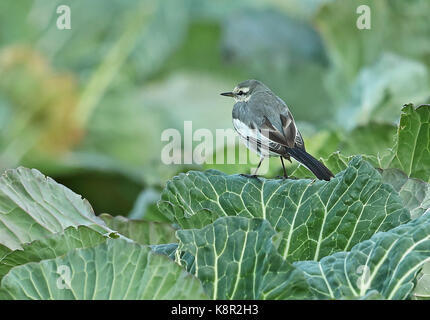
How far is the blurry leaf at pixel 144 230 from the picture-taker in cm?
120

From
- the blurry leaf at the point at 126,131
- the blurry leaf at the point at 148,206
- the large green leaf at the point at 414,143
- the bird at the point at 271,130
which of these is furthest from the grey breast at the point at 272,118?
the blurry leaf at the point at 126,131

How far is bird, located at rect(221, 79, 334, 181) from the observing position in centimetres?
103

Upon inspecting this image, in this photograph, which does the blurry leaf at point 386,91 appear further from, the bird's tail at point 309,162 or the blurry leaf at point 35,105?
the blurry leaf at point 35,105

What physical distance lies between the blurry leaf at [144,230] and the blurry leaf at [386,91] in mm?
1054

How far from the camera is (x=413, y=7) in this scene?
262cm

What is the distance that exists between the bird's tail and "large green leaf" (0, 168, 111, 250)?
0.27m

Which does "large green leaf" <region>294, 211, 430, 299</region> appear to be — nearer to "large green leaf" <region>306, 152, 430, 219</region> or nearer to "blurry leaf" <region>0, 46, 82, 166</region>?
"large green leaf" <region>306, 152, 430, 219</region>

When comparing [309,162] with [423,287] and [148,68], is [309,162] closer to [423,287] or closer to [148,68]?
[423,287]

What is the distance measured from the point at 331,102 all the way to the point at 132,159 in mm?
990

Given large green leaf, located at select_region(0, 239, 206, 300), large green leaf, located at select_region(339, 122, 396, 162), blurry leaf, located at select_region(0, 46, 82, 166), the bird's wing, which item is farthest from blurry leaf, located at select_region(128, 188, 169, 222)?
blurry leaf, located at select_region(0, 46, 82, 166)

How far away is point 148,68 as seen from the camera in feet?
12.7
